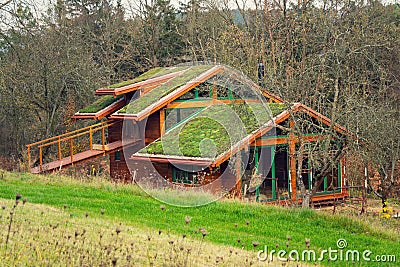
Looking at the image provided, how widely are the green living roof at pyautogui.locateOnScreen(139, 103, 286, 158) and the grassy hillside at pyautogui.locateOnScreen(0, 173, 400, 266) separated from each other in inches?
158

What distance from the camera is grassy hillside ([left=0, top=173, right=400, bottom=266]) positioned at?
972cm

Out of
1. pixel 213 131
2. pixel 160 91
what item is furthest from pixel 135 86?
pixel 213 131

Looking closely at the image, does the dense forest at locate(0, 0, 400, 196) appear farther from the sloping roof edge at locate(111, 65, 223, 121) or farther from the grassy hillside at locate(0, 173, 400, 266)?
the grassy hillside at locate(0, 173, 400, 266)

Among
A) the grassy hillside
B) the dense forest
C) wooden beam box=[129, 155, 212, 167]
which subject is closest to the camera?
the grassy hillside

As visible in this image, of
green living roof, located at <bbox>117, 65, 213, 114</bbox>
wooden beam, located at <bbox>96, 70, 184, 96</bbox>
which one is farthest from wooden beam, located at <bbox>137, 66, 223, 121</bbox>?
wooden beam, located at <bbox>96, 70, 184, 96</bbox>

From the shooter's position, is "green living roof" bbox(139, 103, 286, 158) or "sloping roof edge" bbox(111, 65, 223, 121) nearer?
"green living roof" bbox(139, 103, 286, 158)

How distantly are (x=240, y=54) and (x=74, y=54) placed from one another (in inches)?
424

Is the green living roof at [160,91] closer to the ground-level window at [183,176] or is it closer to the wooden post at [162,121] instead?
the wooden post at [162,121]

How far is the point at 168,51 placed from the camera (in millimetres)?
39094

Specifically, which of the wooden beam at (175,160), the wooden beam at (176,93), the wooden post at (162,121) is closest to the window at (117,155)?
the wooden post at (162,121)

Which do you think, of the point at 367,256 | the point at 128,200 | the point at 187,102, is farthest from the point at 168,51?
the point at 367,256

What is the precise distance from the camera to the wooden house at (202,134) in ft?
63.7

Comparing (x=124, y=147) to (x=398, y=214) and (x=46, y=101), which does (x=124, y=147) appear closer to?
(x=46, y=101)

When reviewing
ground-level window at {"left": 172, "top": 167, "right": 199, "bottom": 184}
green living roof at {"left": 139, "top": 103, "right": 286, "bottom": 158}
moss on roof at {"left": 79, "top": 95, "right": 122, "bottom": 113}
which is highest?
moss on roof at {"left": 79, "top": 95, "right": 122, "bottom": 113}
